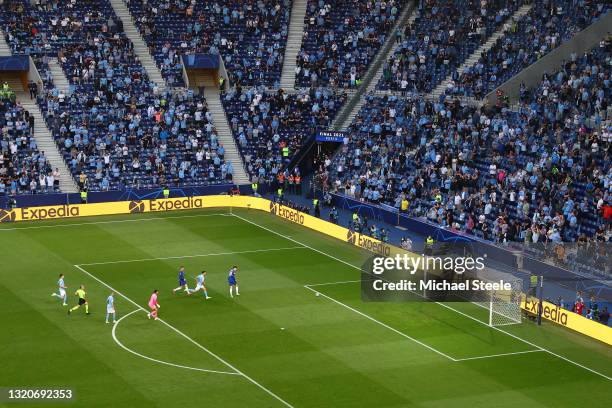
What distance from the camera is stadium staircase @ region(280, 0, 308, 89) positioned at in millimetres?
84312

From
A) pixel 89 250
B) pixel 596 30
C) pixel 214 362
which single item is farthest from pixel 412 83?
pixel 214 362

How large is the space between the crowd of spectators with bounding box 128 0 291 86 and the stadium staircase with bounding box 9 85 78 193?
10351 mm

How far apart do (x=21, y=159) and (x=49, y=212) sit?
5.78 meters

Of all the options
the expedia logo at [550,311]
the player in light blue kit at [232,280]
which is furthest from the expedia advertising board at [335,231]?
the player in light blue kit at [232,280]

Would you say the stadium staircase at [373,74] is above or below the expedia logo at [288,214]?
above

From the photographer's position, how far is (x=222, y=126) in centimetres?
8006

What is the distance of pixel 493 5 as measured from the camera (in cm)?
7869

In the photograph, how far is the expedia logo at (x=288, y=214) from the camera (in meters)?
68.1

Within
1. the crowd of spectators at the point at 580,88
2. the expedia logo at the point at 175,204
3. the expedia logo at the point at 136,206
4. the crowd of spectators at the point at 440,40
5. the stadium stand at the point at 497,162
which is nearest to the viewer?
the stadium stand at the point at 497,162

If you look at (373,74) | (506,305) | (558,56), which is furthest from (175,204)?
(506,305)

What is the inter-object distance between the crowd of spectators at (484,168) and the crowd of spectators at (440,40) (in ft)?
7.86

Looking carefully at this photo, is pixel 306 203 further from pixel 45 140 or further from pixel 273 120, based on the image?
pixel 45 140

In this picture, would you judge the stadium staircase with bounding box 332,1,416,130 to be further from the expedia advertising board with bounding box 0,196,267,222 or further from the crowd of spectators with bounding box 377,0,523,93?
the expedia advertising board with bounding box 0,196,267,222

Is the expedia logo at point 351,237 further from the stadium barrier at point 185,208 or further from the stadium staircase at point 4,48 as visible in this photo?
the stadium staircase at point 4,48
